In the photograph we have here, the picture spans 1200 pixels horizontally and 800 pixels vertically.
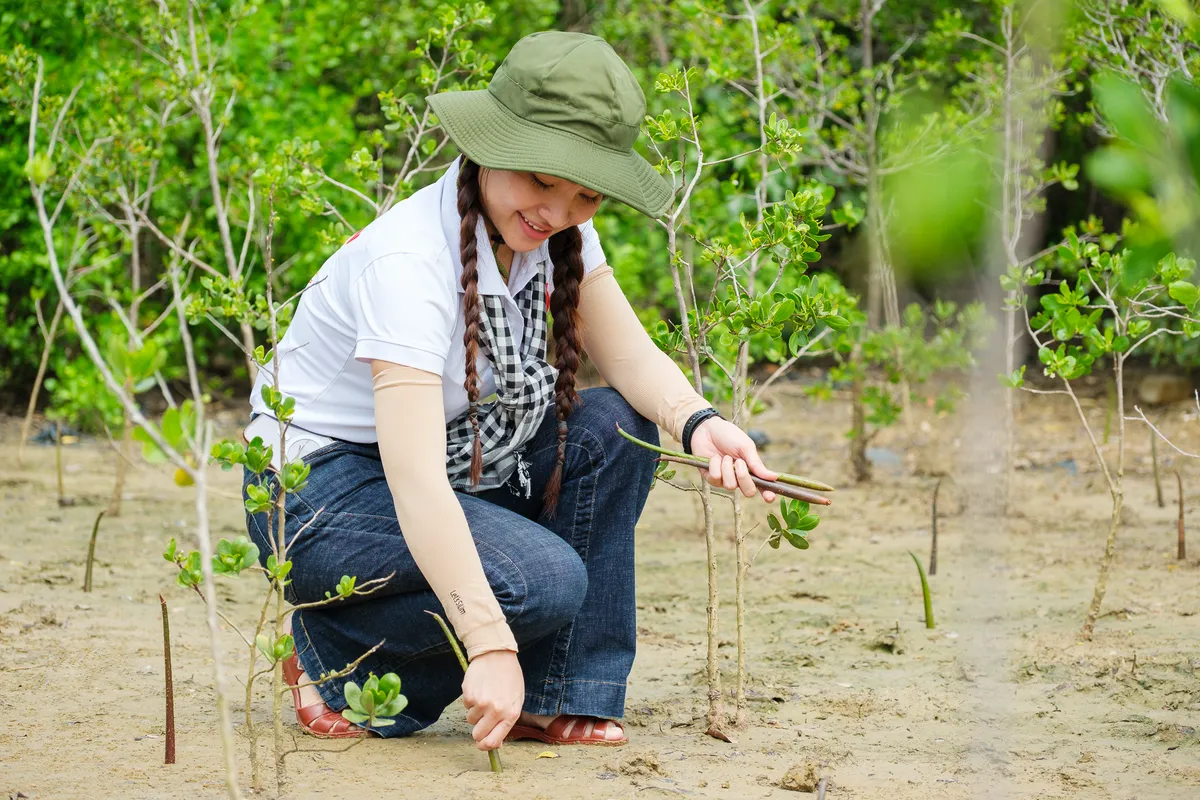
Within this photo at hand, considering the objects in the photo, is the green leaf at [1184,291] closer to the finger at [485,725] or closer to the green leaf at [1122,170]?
the finger at [485,725]

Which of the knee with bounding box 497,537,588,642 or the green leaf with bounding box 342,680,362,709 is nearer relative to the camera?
the green leaf with bounding box 342,680,362,709

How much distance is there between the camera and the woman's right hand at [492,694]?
6.89 ft

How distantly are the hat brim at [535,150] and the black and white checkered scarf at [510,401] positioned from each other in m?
0.34

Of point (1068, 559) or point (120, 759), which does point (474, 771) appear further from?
point (1068, 559)

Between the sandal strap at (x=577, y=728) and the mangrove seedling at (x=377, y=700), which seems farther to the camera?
the sandal strap at (x=577, y=728)

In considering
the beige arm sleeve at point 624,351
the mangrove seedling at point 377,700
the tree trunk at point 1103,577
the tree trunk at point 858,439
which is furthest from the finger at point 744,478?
the tree trunk at point 858,439

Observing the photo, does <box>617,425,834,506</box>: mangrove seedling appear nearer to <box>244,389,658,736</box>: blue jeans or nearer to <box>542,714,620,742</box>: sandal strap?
<box>244,389,658,736</box>: blue jeans

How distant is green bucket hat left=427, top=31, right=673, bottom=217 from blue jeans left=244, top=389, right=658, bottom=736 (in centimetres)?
56

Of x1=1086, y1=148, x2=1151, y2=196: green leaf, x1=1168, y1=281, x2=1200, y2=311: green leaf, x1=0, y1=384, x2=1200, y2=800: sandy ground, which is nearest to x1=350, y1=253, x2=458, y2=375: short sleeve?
x1=0, y1=384, x2=1200, y2=800: sandy ground

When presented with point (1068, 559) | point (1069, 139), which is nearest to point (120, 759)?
point (1068, 559)

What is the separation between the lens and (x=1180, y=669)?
281 cm

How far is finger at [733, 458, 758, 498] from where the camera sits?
7.46 feet

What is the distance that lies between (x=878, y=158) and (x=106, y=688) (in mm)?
4495

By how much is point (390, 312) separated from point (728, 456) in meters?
0.67
